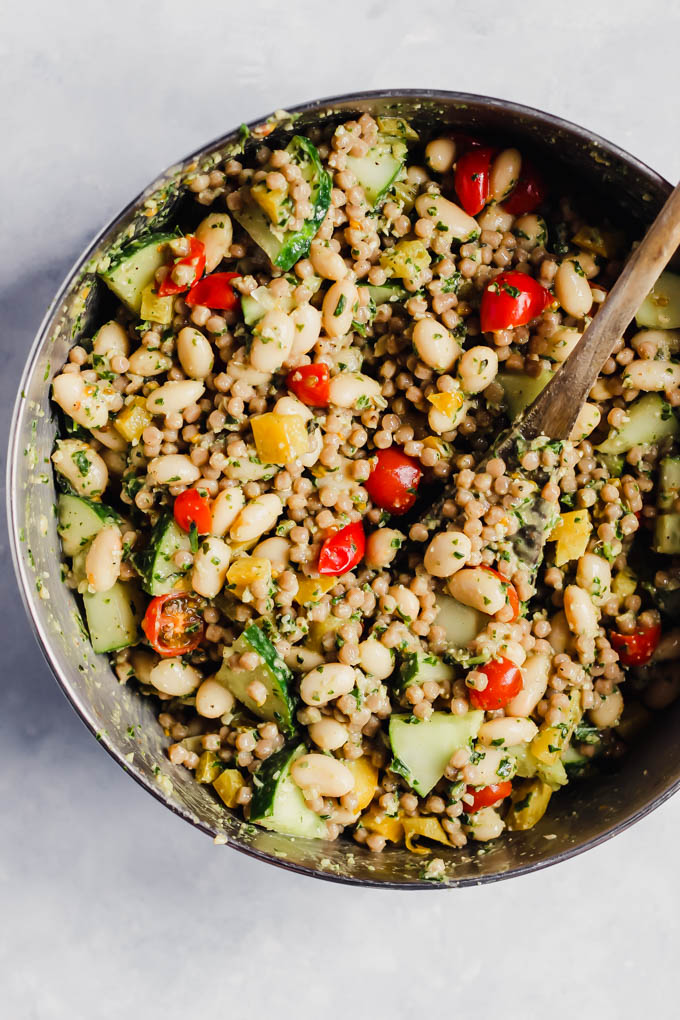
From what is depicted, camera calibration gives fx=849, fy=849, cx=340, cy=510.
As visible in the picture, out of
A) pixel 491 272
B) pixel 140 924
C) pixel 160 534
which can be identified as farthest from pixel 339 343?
pixel 140 924

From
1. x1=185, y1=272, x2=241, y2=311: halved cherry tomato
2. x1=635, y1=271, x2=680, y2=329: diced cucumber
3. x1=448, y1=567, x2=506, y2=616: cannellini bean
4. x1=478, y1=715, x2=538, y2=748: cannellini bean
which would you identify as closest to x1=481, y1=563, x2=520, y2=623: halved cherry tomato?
x1=448, y1=567, x2=506, y2=616: cannellini bean

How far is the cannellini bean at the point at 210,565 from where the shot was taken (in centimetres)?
193

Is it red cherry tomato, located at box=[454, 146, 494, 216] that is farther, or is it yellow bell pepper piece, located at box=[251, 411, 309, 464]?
red cherry tomato, located at box=[454, 146, 494, 216]

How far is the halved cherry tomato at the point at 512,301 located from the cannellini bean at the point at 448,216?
14 centimetres

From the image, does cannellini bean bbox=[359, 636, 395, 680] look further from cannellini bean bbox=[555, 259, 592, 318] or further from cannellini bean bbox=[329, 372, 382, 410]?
cannellini bean bbox=[555, 259, 592, 318]

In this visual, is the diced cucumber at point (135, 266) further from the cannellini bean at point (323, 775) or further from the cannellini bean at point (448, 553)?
the cannellini bean at point (323, 775)

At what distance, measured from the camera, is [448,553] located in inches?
76.6

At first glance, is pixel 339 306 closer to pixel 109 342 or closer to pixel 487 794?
pixel 109 342

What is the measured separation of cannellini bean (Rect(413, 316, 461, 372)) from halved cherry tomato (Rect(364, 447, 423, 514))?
0.23m

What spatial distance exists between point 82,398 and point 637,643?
145cm

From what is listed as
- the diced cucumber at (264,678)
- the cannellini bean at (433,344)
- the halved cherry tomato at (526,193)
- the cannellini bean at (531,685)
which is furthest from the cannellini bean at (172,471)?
the halved cherry tomato at (526,193)

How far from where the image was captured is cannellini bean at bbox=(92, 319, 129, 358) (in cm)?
198

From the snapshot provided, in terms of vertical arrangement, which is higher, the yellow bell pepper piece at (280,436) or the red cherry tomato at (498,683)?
the yellow bell pepper piece at (280,436)

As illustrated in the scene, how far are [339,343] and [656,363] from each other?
29.5 inches
